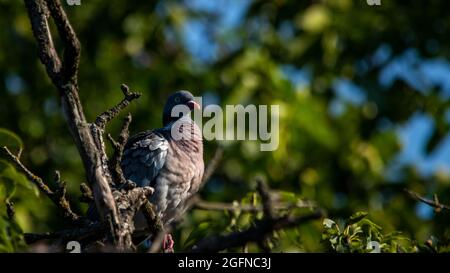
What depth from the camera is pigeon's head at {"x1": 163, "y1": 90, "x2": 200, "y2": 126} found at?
593 centimetres

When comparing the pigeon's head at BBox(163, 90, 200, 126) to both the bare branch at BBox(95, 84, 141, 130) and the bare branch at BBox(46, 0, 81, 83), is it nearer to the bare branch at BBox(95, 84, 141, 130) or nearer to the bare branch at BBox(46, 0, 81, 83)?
the bare branch at BBox(95, 84, 141, 130)

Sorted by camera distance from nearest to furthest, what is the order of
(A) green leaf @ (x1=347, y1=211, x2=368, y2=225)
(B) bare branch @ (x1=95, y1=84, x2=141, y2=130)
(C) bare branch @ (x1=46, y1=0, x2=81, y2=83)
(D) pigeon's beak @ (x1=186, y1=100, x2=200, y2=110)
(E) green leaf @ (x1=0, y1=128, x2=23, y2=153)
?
(C) bare branch @ (x1=46, y1=0, x2=81, y2=83) < (B) bare branch @ (x1=95, y1=84, x2=141, y2=130) < (A) green leaf @ (x1=347, y1=211, x2=368, y2=225) < (E) green leaf @ (x1=0, y1=128, x2=23, y2=153) < (D) pigeon's beak @ (x1=186, y1=100, x2=200, y2=110)

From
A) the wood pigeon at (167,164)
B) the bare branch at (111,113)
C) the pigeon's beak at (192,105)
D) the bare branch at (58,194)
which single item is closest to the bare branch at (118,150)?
the bare branch at (111,113)

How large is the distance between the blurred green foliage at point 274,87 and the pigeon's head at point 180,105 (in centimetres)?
124

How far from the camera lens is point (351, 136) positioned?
9.28 m

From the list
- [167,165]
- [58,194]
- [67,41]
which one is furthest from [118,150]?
[167,165]

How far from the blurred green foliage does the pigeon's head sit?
1.24m

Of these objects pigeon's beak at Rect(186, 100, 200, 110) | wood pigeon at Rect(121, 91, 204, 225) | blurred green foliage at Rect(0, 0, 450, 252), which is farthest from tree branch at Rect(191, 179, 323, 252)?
blurred green foliage at Rect(0, 0, 450, 252)

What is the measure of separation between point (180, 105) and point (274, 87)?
81.9 inches

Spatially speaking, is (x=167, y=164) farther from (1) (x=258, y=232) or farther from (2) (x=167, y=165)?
(1) (x=258, y=232)

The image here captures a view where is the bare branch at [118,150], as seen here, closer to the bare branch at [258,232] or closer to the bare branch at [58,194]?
the bare branch at [58,194]

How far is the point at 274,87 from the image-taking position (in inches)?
311

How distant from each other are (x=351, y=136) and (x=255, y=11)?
166 cm
